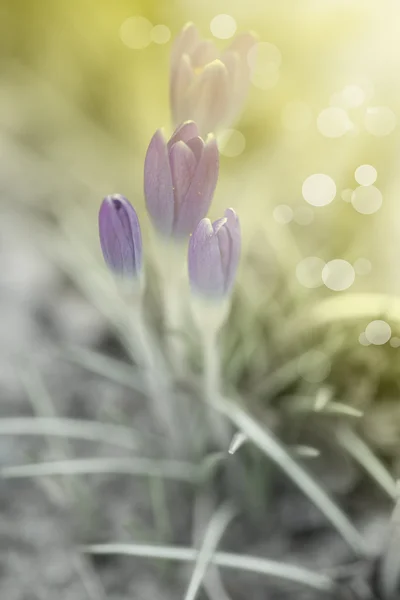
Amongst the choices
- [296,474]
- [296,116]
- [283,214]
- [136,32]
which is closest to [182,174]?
[296,474]

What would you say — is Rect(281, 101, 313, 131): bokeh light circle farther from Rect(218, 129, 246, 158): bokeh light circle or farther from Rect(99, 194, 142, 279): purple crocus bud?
Rect(99, 194, 142, 279): purple crocus bud

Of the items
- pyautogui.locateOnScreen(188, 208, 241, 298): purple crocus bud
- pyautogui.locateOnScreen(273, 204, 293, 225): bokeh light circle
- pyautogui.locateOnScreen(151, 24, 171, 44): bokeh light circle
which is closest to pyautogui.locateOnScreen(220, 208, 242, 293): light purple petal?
pyautogui.locateOnScreen(188, 208, 241, 298): purple crocus bud

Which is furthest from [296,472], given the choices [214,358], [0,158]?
[0,158]

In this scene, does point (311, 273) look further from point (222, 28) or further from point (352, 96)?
point (222, 28)

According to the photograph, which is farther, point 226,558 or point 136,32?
point 136,32

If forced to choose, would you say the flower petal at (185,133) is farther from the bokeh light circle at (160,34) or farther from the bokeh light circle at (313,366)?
the bokeh light circle at (160,34)

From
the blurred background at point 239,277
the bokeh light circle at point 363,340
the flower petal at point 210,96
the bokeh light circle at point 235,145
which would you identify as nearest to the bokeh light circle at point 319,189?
the blurred background at point 239,277
